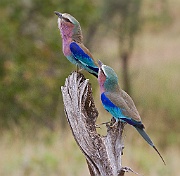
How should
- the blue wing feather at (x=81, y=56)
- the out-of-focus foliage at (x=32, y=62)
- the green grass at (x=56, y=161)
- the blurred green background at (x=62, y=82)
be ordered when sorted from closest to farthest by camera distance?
the blue wing feather at (x=81, y=56) → the green grass at (x=56, y=161) → the blurred green background at (x=62, y=82) → the out-of-focus foliage at (x=32, y=62)

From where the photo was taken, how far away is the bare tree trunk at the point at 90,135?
2936mm

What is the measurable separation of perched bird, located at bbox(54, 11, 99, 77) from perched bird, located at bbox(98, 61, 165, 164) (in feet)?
1.48

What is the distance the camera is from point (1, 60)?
16.7m

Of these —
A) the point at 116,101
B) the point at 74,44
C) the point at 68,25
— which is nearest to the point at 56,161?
the point at 74,44

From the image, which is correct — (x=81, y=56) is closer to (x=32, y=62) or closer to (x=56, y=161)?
(x=56, y=161)

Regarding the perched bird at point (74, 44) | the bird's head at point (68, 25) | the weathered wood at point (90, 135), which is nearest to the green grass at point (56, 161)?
the perched bird at point (74, 44)

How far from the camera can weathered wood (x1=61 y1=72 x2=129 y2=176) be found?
294 centimetres

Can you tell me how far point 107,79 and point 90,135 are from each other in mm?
327

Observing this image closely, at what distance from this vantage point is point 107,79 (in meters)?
3.11

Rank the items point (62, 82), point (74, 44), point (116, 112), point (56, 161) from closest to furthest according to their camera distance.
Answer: point (116, 112) → point (74, 44) → point (56, 161) → point (62, 82)

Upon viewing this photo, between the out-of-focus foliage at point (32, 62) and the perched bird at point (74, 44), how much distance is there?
11.1 m

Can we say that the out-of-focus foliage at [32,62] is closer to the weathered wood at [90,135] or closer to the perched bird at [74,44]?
the perched bird at [74,44]

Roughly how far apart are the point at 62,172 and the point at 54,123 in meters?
8.06

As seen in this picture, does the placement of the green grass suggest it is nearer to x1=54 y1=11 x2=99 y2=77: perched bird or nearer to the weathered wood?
x1=54 y1=11 x2=99 y2=77: perched bird
